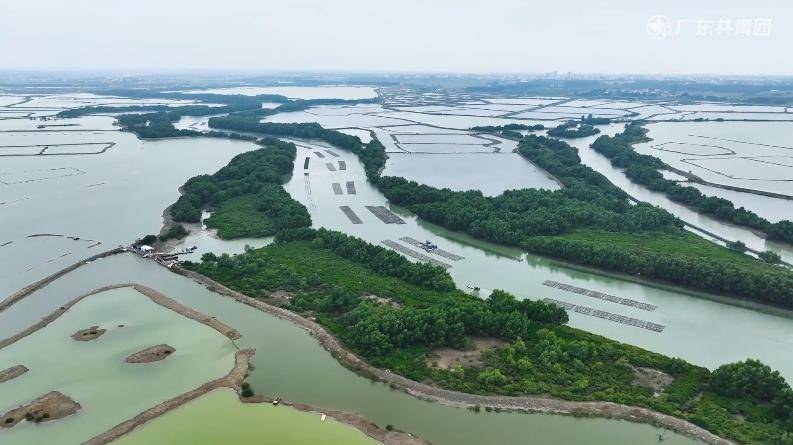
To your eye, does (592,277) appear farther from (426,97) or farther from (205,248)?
(426,97)

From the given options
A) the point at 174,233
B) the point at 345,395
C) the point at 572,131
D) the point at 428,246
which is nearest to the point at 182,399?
the point at 345,395

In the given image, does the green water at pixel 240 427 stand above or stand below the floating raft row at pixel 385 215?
below

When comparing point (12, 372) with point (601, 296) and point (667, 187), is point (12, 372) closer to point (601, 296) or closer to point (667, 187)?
point (601, 296)

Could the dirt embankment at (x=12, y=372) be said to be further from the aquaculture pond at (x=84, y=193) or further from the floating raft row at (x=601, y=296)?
the floating raft row at (x=601, y=296)

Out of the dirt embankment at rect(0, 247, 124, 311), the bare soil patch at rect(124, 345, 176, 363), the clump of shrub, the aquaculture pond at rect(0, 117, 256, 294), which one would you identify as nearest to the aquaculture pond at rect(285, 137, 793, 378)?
the clump of shrub

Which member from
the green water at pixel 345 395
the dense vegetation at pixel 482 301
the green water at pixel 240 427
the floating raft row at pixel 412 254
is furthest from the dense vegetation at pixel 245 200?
the green water at pixel 240 427

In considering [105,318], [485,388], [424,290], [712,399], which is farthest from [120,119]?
[712,399]
